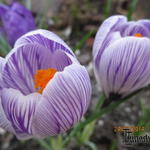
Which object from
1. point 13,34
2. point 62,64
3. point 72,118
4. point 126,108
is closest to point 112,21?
point 62,64

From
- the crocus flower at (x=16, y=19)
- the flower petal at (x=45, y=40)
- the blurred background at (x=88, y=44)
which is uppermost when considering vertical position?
the flower petal at (x=45, y=40)

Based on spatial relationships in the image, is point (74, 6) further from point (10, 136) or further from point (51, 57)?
point (51, 57)

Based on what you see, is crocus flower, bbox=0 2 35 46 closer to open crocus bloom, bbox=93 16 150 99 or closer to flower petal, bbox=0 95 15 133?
open crocus bloom, bbox=93 16 150 99

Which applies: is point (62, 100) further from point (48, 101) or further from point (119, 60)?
point (119, 60)

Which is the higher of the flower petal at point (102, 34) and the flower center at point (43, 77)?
the flower petal at point (102, 34)

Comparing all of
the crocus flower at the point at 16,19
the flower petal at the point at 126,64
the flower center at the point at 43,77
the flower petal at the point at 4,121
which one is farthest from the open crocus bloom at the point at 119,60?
the crocus flower at the point at 16,19

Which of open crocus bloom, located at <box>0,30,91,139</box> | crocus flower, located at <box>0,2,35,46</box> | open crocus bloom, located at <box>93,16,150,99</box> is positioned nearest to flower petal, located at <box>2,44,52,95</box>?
open crocus bloom, located at <box>0,30,91,139</box>

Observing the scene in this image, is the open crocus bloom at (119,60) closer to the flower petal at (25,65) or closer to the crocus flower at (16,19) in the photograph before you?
the flower petal at (25,65)
